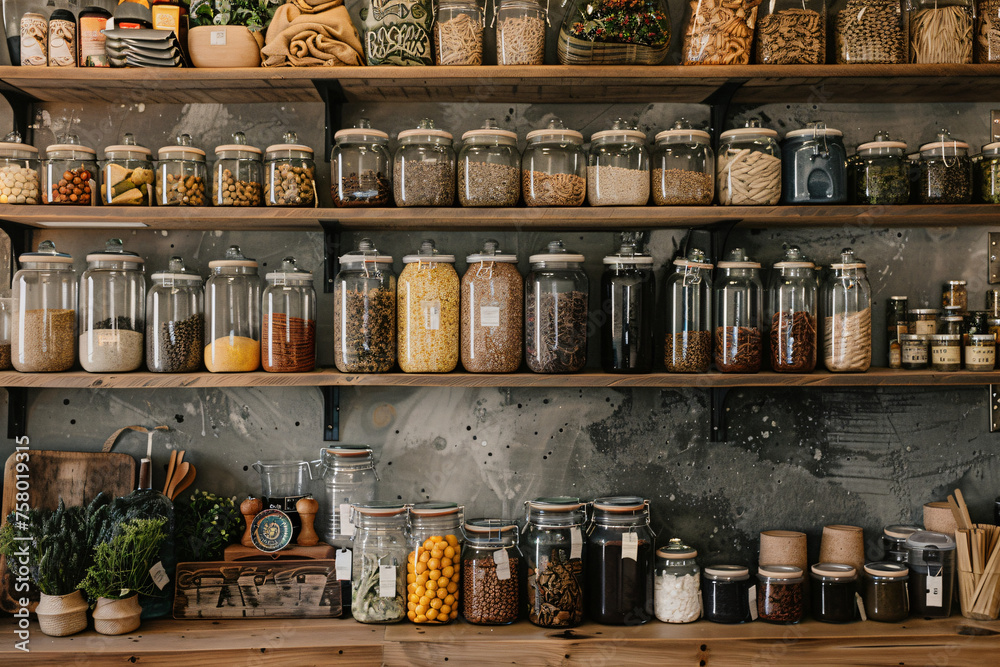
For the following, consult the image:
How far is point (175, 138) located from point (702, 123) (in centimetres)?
159

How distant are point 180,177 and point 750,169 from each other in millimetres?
1513

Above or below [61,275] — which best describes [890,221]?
above

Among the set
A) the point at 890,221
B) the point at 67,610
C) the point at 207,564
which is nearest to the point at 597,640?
the point at 207,564

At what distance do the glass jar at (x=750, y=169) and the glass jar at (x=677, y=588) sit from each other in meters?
0.96

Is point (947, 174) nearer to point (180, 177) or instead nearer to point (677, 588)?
point (677, 588)

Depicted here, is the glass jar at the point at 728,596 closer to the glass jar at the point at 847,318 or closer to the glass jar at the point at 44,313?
the glass jar at the point at 847,318

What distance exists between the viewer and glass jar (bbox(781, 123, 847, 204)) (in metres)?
1.83

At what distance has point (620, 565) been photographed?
1.81m

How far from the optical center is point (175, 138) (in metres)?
2.08

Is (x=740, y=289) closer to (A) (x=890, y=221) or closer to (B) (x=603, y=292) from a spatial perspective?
(B) (x=603, y=292)

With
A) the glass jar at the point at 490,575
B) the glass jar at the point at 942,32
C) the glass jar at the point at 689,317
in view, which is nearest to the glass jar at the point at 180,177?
the glass jar at the point at 490,575

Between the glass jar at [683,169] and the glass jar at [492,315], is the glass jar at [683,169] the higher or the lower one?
the higher one

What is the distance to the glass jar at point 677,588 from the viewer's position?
71.9 inches

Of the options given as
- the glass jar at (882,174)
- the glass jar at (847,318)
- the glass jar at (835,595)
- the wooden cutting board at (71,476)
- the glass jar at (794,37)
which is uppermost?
the glass jar at (794,37)
